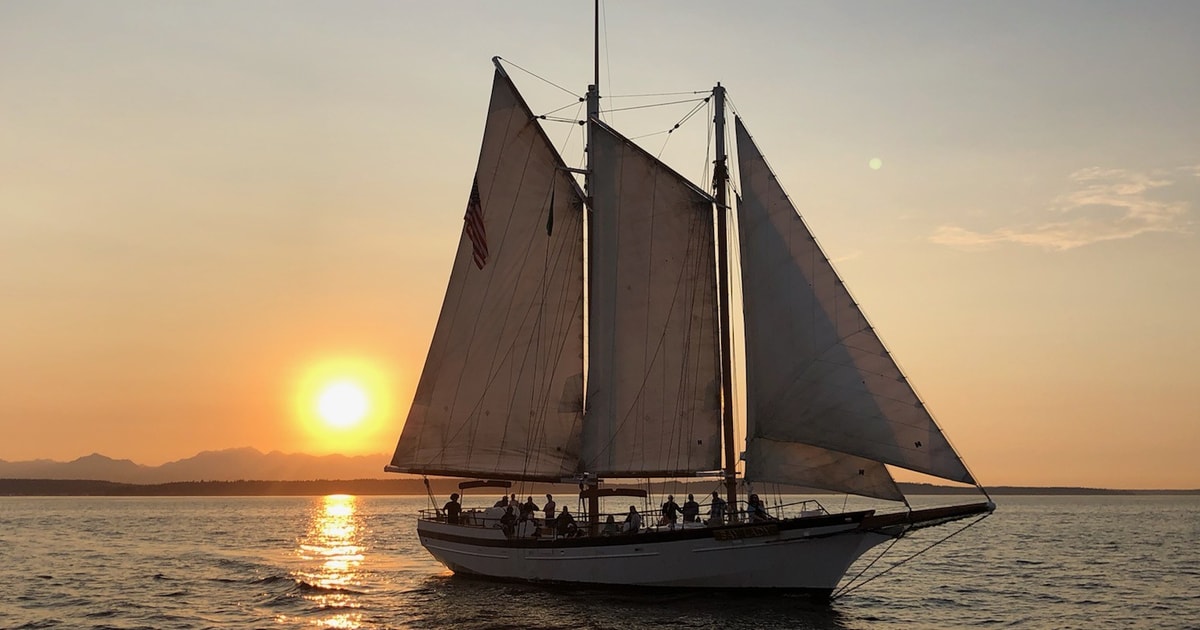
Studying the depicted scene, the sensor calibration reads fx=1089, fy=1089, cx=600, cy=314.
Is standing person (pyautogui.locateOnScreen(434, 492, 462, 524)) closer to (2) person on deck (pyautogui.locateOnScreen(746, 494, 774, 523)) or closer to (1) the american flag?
(1) the american flag

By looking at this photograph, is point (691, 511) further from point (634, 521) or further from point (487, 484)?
point (487, 484)

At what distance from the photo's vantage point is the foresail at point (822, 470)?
37.8 meters

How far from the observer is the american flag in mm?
48469

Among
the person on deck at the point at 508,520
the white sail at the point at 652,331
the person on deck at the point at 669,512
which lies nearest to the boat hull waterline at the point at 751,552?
the person on deck at the point at 669,512

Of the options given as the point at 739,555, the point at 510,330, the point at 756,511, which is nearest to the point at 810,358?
the point at 756,511

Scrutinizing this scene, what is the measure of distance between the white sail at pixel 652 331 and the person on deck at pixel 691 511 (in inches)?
84.9

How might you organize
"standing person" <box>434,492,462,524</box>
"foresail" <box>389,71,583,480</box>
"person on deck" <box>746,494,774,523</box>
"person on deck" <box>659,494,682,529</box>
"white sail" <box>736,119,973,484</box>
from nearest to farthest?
"white sail" <box>736,119,973,484</box> < "person on deck" <box>746,494,774,523</box> < "person on deck" <box>659,494,682,529</box> < "foresail" <box>389,71,583,480</box> < "standing person" <box>434,492,462,524</box>

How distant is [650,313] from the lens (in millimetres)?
44406

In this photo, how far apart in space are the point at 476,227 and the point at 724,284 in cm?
1197

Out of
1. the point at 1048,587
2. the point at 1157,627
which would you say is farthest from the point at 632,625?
the point at 1048,587

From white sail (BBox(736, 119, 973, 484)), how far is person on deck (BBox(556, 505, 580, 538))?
8.80 metres

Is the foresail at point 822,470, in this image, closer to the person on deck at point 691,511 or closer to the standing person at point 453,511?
the person on deck at point 691,511

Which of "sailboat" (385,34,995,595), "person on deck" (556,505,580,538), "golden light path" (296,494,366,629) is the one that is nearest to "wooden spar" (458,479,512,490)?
"sailboat" (385,34,995,595)

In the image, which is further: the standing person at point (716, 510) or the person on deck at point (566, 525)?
the person on deck at point (566, 525)
